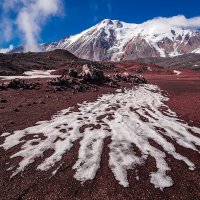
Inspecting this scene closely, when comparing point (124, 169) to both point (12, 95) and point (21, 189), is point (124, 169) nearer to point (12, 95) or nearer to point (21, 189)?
point (21, 189)

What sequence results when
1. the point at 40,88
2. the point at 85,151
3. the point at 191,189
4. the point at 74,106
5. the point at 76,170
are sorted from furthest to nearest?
the point at 40,88 < the point at 74,106 < the point at 85,151 < the point at 76,170 < the point at 191,189

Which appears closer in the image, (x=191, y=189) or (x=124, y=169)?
(x=191, y=189)

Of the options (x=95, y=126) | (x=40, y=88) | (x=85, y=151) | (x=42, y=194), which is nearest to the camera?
(x=42, y=194)

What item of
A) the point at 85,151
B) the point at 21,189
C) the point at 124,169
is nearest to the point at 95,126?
the point at 85,151

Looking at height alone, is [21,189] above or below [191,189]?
above

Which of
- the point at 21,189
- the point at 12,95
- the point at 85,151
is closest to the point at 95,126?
the point at 85,151

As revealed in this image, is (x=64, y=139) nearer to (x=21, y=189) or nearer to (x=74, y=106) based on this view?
(x=21, y=189)

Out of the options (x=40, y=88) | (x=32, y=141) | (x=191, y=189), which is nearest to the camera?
(x=191, y=189)
